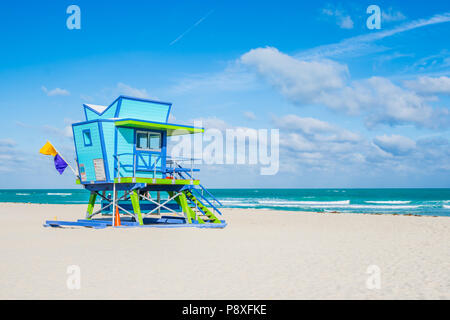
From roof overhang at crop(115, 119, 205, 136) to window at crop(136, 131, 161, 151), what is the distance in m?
0.35

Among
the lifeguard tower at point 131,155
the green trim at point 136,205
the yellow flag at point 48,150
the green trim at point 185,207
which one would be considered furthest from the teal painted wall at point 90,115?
the green trim at point 185,207

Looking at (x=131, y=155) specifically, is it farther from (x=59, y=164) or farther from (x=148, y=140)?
(x=59, y=164)

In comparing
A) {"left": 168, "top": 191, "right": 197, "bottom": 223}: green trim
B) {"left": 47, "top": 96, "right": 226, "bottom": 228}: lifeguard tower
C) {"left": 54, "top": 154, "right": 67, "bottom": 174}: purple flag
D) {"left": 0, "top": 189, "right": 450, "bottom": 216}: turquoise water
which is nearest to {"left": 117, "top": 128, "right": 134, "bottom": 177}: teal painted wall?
{"left": 47, "top": 96, "right": 226, "bottom": 228}: lifeguard tower

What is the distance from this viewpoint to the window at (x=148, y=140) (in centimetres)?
2048

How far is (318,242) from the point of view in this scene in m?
15.9

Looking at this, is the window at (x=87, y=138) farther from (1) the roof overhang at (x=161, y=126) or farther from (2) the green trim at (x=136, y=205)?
(2) the green trim at (x=136, y=205)

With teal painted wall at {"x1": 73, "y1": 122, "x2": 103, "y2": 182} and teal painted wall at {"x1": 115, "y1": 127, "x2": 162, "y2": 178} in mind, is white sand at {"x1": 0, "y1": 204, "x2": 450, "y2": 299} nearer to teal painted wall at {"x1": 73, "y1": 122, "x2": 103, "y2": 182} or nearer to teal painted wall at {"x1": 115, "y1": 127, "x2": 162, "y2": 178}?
teal painted wall at {"x1": 115, "y1": 127, "x2": 162, "y2": 178}

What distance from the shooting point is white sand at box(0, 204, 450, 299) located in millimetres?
8055

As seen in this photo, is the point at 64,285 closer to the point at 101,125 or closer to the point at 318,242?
the point at 318,242

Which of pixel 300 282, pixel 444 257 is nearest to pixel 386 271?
pixel 300 282

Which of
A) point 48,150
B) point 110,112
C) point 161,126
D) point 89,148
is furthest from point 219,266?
point 48,150

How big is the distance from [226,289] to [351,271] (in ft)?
11.3
